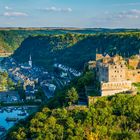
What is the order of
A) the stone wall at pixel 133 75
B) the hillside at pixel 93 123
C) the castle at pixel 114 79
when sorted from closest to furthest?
the hillside at pixel 93 123
the castle at pixel 114 79
the stone wall at pixel 133 75

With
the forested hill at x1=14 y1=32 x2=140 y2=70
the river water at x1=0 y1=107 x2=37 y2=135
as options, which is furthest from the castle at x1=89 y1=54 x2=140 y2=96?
the forested hill at x1=14 y1=32 x2=140 y2=70

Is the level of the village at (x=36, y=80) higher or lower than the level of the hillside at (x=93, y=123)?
lower

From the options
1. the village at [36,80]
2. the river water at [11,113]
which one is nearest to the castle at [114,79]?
the river water at [11,113]

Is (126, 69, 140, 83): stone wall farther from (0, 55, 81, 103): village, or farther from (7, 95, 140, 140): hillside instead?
(0, 55, 81, 103): village

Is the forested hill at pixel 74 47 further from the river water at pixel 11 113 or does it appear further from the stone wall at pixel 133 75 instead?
the stone wall at pixel 133 75

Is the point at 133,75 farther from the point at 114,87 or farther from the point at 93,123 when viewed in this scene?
the point at 93,123

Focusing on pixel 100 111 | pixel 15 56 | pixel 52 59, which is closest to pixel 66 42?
pixel 52 59

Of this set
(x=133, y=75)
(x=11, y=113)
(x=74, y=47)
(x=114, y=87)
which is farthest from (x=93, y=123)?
(x=74, y=47)

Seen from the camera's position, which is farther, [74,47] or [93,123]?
[74,47]

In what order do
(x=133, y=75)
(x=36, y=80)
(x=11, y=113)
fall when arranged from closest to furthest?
(x=133, y=75) < (x=11, y=113) < (x=36, y=80)
